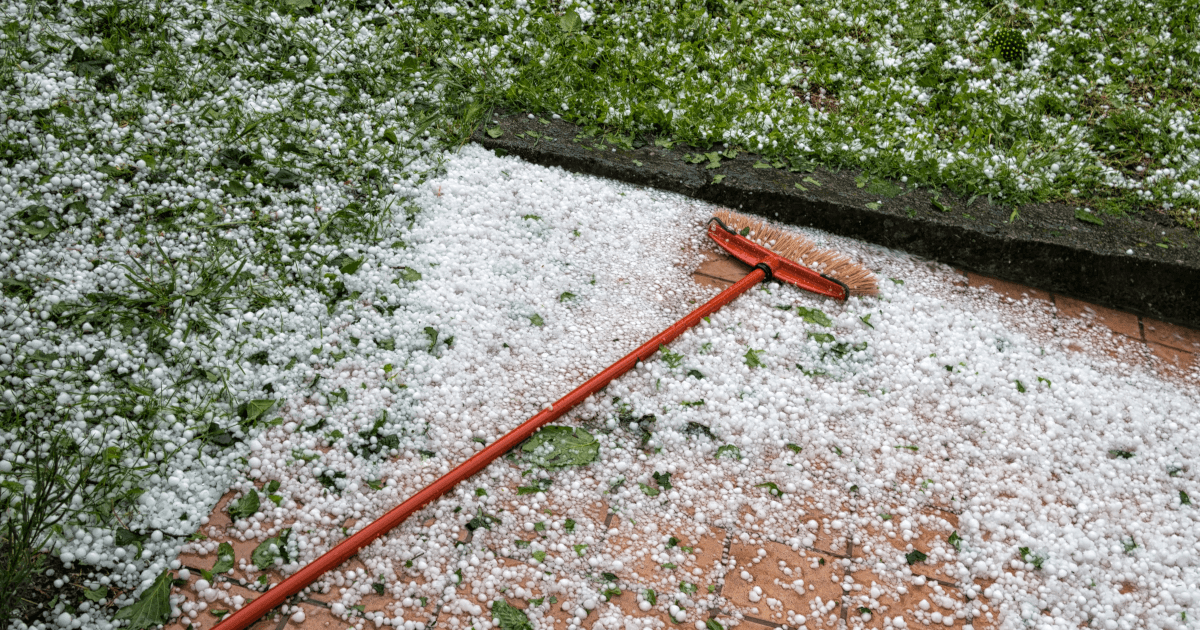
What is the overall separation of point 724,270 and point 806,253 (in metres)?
0.32

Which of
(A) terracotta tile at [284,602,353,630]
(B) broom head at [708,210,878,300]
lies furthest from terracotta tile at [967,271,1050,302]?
(A) terracotta tile at [284,602,353,630]

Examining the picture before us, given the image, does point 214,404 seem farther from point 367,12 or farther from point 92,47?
point 367,12

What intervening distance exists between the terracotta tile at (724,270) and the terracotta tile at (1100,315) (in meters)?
1.22

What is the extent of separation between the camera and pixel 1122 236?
2.98 m

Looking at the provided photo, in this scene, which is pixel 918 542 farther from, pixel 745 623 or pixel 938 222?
pixel 938 222

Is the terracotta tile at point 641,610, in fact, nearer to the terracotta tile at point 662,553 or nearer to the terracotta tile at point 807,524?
the terracotta tile at point 662,553

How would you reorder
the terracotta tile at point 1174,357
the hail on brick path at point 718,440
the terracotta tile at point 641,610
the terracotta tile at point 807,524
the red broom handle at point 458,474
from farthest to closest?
the terracotta tile at point 1174,357
the terracotta tile at point 807,524
the hail on brick path at point 718,440
the terracotta tile at point 641,610
the red broom handle at point 458,474

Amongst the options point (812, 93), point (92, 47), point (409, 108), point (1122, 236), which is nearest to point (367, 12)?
point (409, 108)

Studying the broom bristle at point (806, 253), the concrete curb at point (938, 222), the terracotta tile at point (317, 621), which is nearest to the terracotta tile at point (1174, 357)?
the concrete curb at point (938, 222)

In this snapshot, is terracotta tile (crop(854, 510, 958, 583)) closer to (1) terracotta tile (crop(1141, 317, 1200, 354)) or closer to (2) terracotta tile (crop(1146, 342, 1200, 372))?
(2) terracotta tile (crop(1146, 342, 1200, 372))

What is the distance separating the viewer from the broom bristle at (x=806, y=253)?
2836mm

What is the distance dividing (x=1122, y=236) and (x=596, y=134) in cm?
216

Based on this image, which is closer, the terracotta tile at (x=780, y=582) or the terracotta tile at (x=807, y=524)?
the terracotta tile at (x=780, y=582)

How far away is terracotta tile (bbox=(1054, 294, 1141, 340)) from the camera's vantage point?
9.44ft
